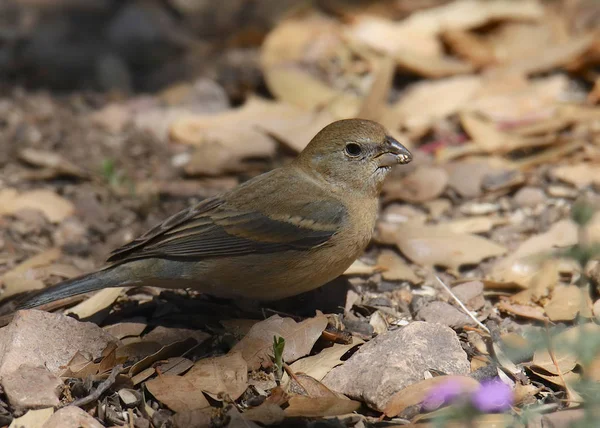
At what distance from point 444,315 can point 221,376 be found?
130cm

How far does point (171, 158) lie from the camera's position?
6.81 m

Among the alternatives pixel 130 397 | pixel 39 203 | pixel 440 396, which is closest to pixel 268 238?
pixel 130 397

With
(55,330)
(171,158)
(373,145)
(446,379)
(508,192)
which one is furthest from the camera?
(171,158)

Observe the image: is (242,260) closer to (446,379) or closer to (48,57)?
(446,379)

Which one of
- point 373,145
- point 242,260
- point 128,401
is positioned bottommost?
point 128,401

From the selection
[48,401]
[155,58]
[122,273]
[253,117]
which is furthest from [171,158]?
[48,401]

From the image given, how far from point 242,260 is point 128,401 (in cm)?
106

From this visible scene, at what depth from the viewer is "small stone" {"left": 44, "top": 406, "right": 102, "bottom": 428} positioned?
11.8 ft

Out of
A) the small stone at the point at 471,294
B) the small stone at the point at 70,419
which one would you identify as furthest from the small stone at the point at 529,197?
the small stone at the point at 70,419

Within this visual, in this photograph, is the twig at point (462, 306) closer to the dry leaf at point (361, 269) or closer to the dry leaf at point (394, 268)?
the dry leaf at point (394, 268)

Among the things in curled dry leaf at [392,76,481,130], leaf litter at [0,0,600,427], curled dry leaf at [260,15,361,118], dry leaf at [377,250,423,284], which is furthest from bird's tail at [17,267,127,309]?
curled dry leaf at [392,76,481,130]

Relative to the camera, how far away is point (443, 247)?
5.25m

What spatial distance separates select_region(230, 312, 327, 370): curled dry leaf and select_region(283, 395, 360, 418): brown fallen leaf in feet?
1.33

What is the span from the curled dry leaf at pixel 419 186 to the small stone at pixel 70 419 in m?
3.06
